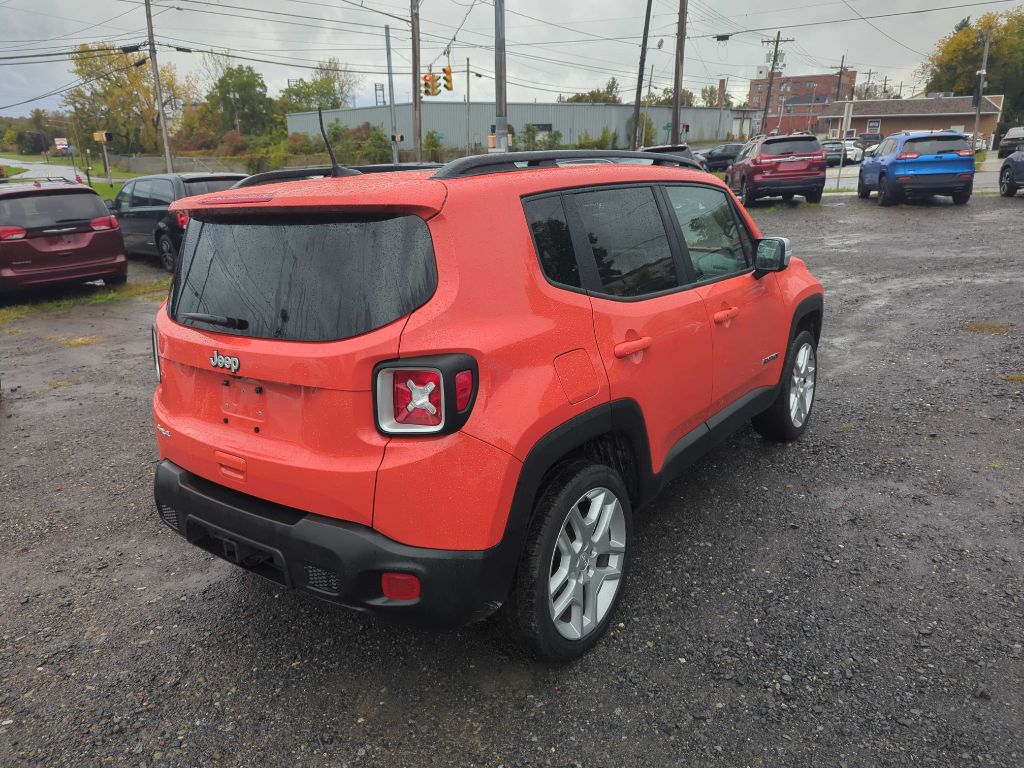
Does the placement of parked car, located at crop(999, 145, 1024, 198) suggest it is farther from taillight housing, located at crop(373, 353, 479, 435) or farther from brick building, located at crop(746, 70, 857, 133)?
brick building, located at crop(746, 70, 857, 133)

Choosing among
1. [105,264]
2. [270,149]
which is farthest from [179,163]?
[105,264]

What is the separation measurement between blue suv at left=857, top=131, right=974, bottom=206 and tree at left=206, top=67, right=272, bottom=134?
77107 millimetres

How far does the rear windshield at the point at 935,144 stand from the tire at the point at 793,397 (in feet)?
47.7

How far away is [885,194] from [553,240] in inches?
708

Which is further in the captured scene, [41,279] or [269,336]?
[41,279]

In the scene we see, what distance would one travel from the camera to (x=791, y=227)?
15.7 meters

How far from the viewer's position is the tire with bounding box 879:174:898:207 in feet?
56.4

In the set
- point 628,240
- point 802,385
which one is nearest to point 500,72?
point 802,385

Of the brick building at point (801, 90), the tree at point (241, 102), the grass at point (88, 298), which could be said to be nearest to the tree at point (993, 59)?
the brick building at point (801, 90)

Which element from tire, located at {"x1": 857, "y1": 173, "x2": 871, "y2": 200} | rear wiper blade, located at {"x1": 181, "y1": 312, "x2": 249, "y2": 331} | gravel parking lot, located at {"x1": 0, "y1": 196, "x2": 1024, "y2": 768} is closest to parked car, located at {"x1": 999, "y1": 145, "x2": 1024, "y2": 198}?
tire, located at {"x1": 857, "y1": 173, "x2": 871, "y2": 200}

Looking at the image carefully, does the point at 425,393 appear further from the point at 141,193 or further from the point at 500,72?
the point at 500,72

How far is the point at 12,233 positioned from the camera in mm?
9477

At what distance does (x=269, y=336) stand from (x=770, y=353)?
2.83 metres

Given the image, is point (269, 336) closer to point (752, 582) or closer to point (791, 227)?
point (752, 582)
